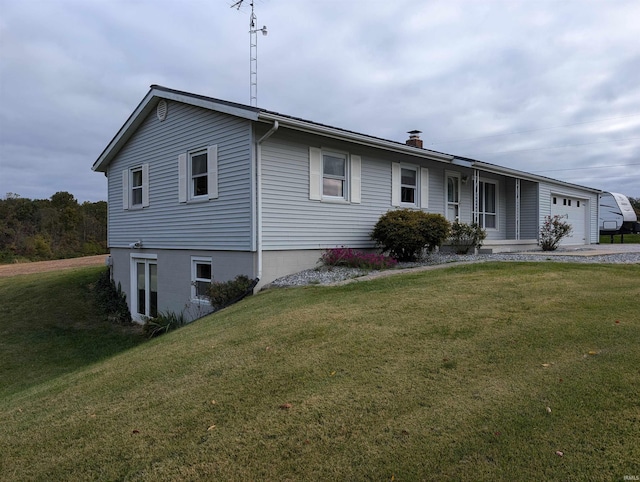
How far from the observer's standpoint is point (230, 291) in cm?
938

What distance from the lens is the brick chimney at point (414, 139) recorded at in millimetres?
14509

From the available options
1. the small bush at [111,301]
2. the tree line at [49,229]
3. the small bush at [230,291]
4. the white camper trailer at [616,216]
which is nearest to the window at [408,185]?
the small bush at [230,291]

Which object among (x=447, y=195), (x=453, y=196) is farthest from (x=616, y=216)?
(x=447, y=195)

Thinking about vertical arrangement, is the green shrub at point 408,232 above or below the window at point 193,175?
below

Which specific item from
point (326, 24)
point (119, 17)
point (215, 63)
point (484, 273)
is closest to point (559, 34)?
point (326, 24)

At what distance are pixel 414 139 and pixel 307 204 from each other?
19.5 ft

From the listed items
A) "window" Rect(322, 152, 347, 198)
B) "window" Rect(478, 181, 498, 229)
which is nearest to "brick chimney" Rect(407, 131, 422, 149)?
"window" Rect(478, 181, 498, 229)

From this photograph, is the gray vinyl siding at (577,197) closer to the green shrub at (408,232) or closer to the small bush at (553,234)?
the small bush at (553,234)

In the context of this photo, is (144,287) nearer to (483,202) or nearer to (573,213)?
(483,202)

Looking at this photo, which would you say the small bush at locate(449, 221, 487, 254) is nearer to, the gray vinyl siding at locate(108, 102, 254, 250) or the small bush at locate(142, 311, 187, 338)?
the gray vinyl siding at locate(108, 102, 254, 250)

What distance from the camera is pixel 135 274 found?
14039 mm

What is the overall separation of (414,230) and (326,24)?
22.6 ft

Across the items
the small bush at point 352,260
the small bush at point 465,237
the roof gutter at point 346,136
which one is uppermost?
the roof gutter at point 346,136

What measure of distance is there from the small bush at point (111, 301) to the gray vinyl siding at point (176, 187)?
63.6 inches
